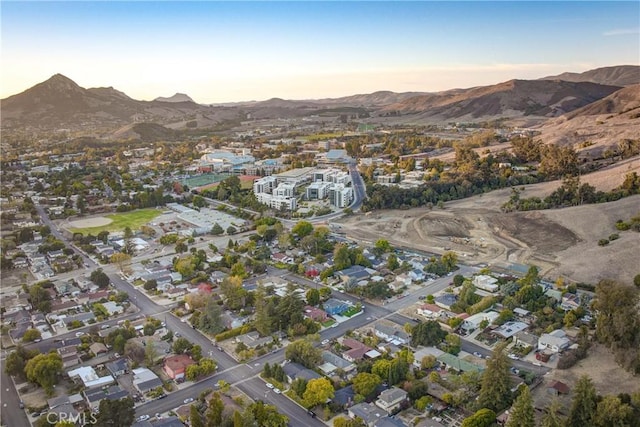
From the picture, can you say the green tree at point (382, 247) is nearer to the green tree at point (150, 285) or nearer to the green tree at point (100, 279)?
the green tree at point (150, 285)

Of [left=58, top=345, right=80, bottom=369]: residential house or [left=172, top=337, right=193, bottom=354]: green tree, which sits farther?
[left=172, top=337, right=193, bottom=354]: green tree

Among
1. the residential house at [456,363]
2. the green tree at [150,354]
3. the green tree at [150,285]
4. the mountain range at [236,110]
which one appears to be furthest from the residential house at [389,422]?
the mountain range at [236,110]

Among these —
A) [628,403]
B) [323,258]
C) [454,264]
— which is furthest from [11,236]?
[628,403]

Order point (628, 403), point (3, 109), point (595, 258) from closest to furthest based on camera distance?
1. point (628, 403)
2. point (595, 258)
3. point (3, 109)

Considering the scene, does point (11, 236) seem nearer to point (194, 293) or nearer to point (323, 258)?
point (194, 293)

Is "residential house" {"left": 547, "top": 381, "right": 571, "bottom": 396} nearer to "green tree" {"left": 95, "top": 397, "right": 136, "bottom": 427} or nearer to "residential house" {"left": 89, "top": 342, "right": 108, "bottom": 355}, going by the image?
"green tree" {"left": 95, "top": 397, "right": 136, "bottom": 427}

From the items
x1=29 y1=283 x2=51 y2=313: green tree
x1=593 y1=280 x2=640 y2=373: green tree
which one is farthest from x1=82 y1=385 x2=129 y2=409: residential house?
x1=593 y1=280 x2=640 y2=373: green tree

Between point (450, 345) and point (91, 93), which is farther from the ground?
point (91, 93)
